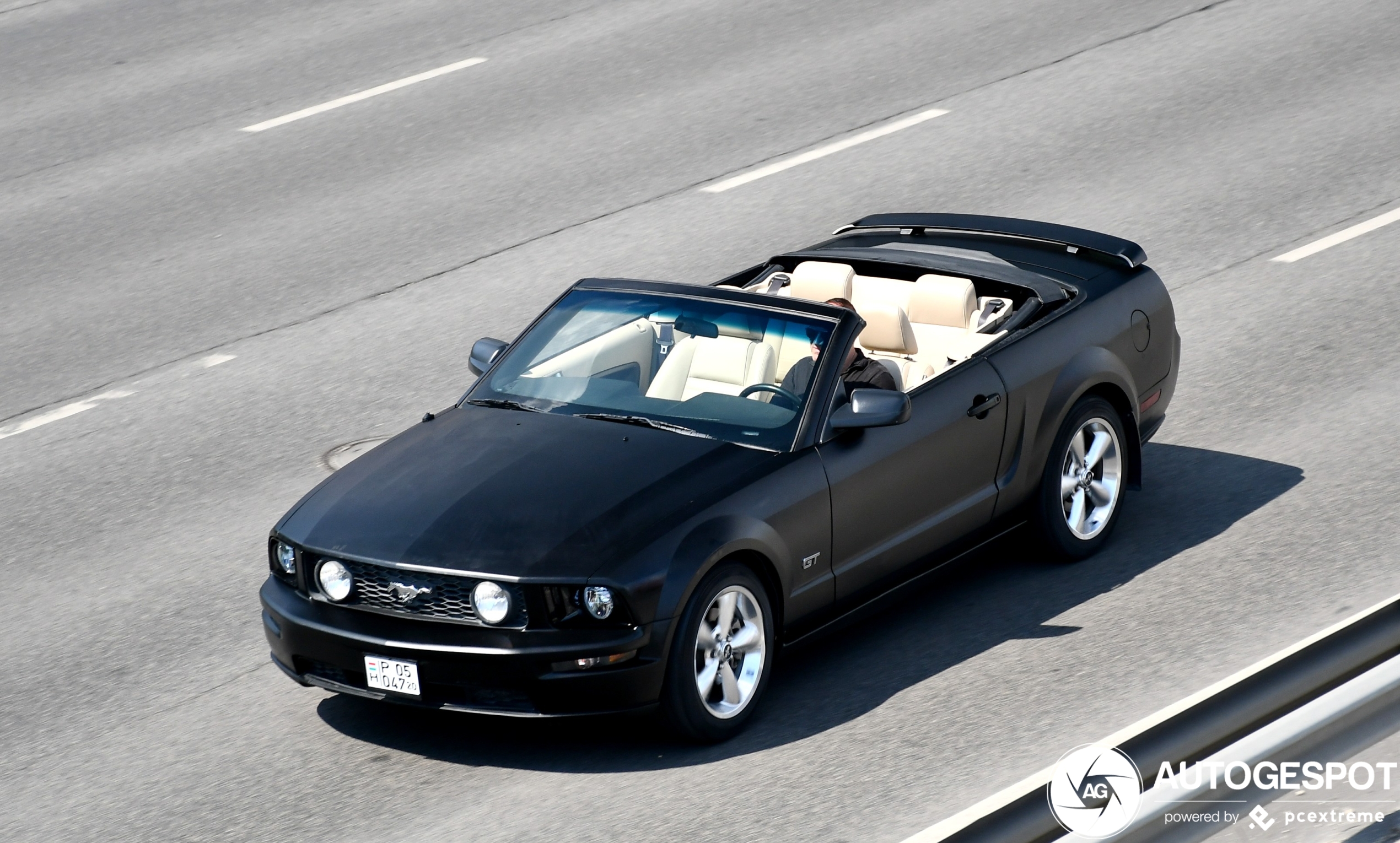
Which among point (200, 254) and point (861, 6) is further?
point (861, 6)

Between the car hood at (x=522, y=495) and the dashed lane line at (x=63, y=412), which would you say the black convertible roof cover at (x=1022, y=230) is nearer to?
the car hood at (x=522, y=495)

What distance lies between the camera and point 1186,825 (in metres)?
4.03

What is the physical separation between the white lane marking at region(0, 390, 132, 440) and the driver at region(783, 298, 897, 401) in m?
4.76

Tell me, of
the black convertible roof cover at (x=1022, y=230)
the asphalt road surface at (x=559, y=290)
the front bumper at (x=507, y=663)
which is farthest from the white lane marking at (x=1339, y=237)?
the front bumper at (x=507, y=663)

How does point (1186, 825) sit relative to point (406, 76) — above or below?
below

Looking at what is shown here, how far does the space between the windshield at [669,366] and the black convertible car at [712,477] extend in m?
0.01

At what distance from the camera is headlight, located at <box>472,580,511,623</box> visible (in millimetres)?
5902

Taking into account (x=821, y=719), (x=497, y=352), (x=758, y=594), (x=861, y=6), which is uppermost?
(x=861, y=6)

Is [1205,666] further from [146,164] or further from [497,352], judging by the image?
[146,164]

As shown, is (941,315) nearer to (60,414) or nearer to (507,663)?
(507,663)

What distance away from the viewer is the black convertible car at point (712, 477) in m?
5.96

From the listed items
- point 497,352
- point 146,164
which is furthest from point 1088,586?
point 146,164

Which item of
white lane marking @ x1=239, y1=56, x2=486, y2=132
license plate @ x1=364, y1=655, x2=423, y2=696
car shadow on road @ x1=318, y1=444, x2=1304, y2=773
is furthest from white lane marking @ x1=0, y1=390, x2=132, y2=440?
white lane marking @ x1=239, y1=56, x2=486, y2=132

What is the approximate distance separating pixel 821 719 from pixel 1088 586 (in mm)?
1758
